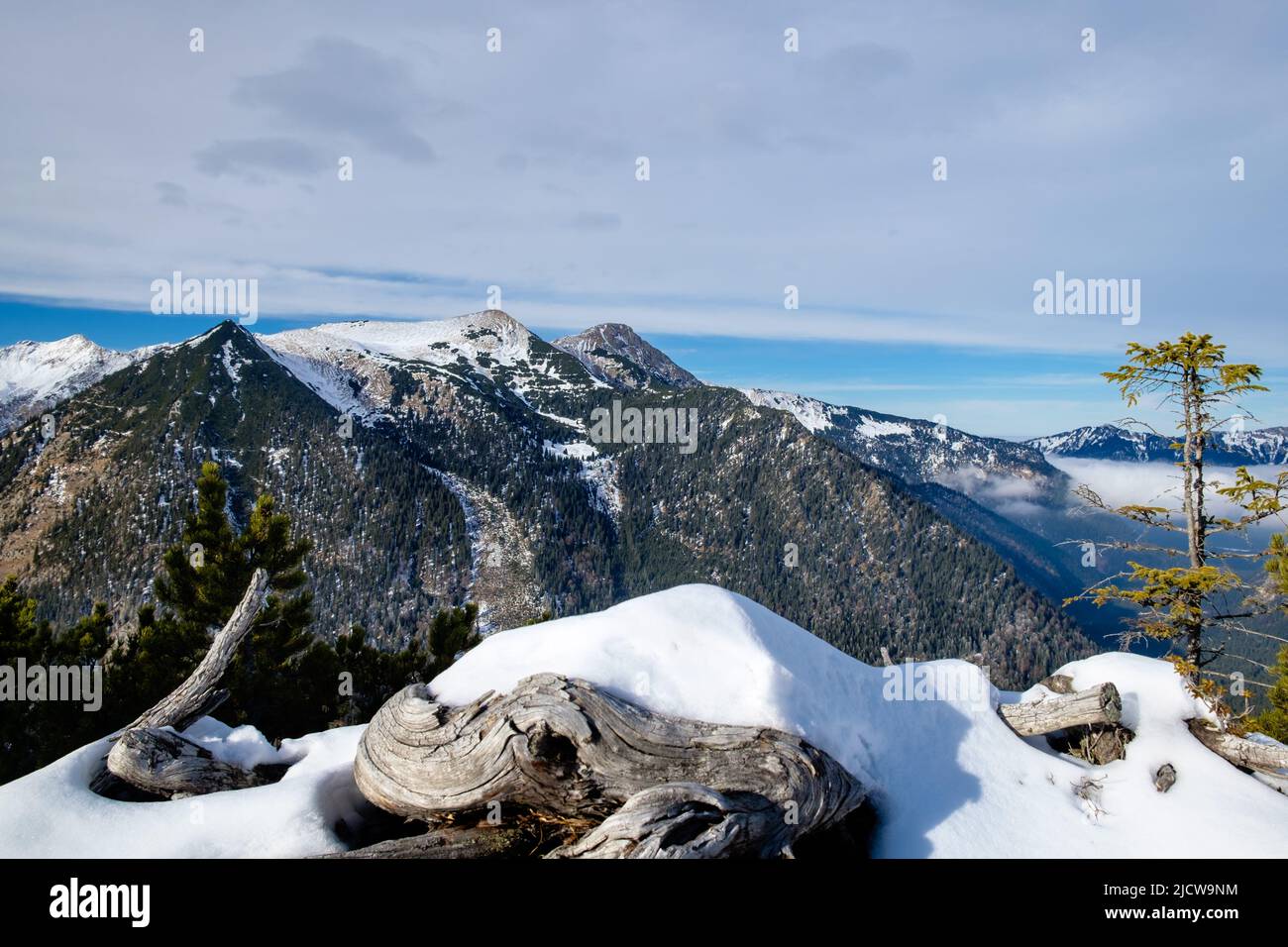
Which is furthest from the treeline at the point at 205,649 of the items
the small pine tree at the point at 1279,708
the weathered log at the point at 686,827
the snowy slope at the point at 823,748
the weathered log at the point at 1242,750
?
the small pine tree at the point at 1279,708

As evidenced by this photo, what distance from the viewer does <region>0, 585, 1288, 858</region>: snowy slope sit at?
29.1 ft

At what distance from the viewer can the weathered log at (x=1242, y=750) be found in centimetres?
1087

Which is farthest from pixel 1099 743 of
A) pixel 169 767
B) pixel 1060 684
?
pixel 169 767

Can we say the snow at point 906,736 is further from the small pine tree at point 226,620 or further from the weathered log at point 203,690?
the small pine tree at point 226,620

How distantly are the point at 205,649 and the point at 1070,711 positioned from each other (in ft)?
76.6

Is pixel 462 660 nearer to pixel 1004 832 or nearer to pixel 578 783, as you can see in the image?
pixel 578 783

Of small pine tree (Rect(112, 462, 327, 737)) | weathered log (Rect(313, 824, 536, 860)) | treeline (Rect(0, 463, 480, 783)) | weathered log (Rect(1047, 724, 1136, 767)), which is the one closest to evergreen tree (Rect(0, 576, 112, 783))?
treeline (Rect(0, 463, 480, 783))

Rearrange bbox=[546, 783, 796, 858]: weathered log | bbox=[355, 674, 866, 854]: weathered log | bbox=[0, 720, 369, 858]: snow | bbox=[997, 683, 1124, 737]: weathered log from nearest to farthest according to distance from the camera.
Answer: bbox=[546, 783, 796, 858]: weathered log → bbox=[0, 720, 369, 858]: snow → bbox=[355, 674, 866, 854]: weathered log → bbox=[997, 683, 1124, 737]: weathered log

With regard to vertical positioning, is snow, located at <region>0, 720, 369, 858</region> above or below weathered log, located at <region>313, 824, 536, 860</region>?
above

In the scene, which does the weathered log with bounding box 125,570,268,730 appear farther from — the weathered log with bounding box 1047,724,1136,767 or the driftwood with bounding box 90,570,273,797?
the weathered log with bounding box 1047,724,1136,767

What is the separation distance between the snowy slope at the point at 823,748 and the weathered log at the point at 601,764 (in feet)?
1.43

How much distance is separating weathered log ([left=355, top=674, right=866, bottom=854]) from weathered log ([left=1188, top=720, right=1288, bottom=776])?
6.88m
